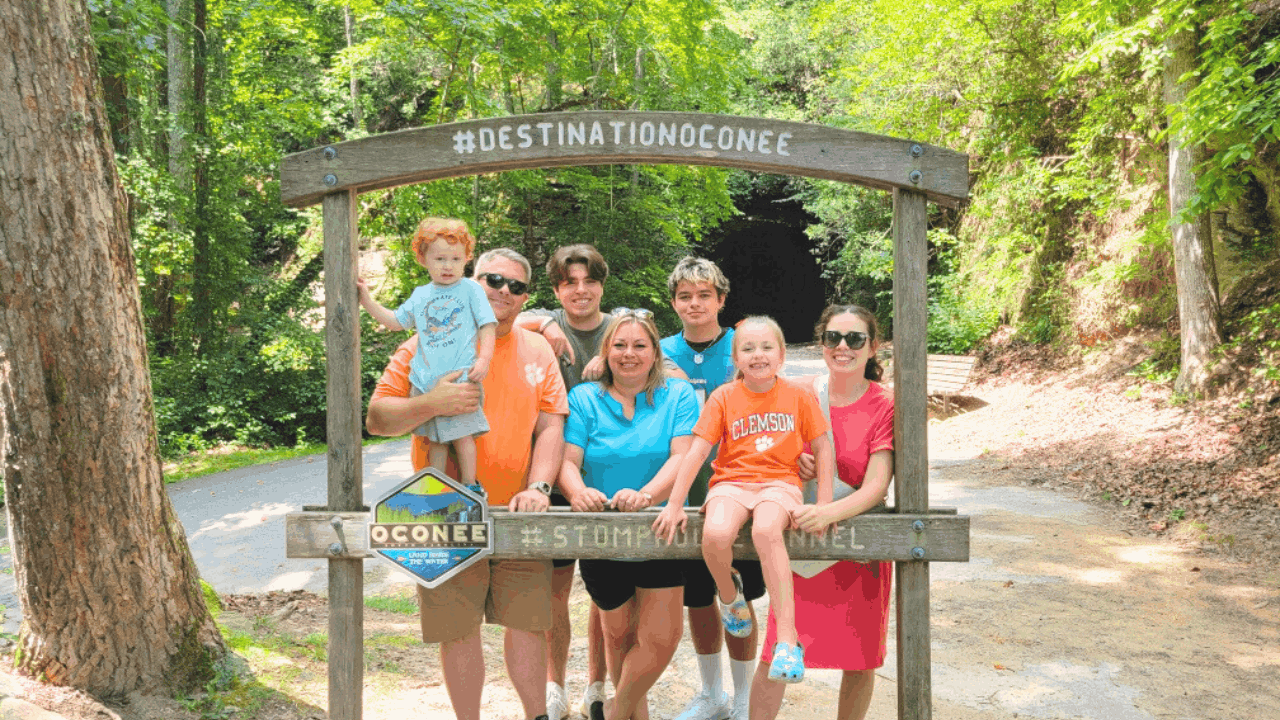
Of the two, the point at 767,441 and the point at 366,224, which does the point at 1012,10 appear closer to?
the point at 366,224

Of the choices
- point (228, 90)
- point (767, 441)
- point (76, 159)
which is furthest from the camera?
point (228, 90)

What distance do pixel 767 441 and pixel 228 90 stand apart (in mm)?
14444

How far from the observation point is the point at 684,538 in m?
2.79

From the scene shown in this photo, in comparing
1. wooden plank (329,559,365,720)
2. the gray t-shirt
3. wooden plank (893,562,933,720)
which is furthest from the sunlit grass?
wooden plank (893,562,933,720)

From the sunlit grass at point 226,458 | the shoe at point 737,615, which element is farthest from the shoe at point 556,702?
the sunlit grass at point 226,458

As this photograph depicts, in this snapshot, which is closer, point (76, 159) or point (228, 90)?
point (76, 159)

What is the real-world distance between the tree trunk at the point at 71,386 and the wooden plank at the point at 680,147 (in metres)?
1.21

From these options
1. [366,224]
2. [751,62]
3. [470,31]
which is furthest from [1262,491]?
[751,62]

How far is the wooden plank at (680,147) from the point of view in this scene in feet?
9.04

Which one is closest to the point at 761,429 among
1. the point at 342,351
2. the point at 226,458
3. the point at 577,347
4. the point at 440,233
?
the point at 577,347

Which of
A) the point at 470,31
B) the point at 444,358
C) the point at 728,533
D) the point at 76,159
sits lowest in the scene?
the point at 728,533

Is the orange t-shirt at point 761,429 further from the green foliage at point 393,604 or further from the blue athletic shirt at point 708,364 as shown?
the green foliage at point 393,604

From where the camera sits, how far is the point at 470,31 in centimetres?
1180

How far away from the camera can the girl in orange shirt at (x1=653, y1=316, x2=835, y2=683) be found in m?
2.75
